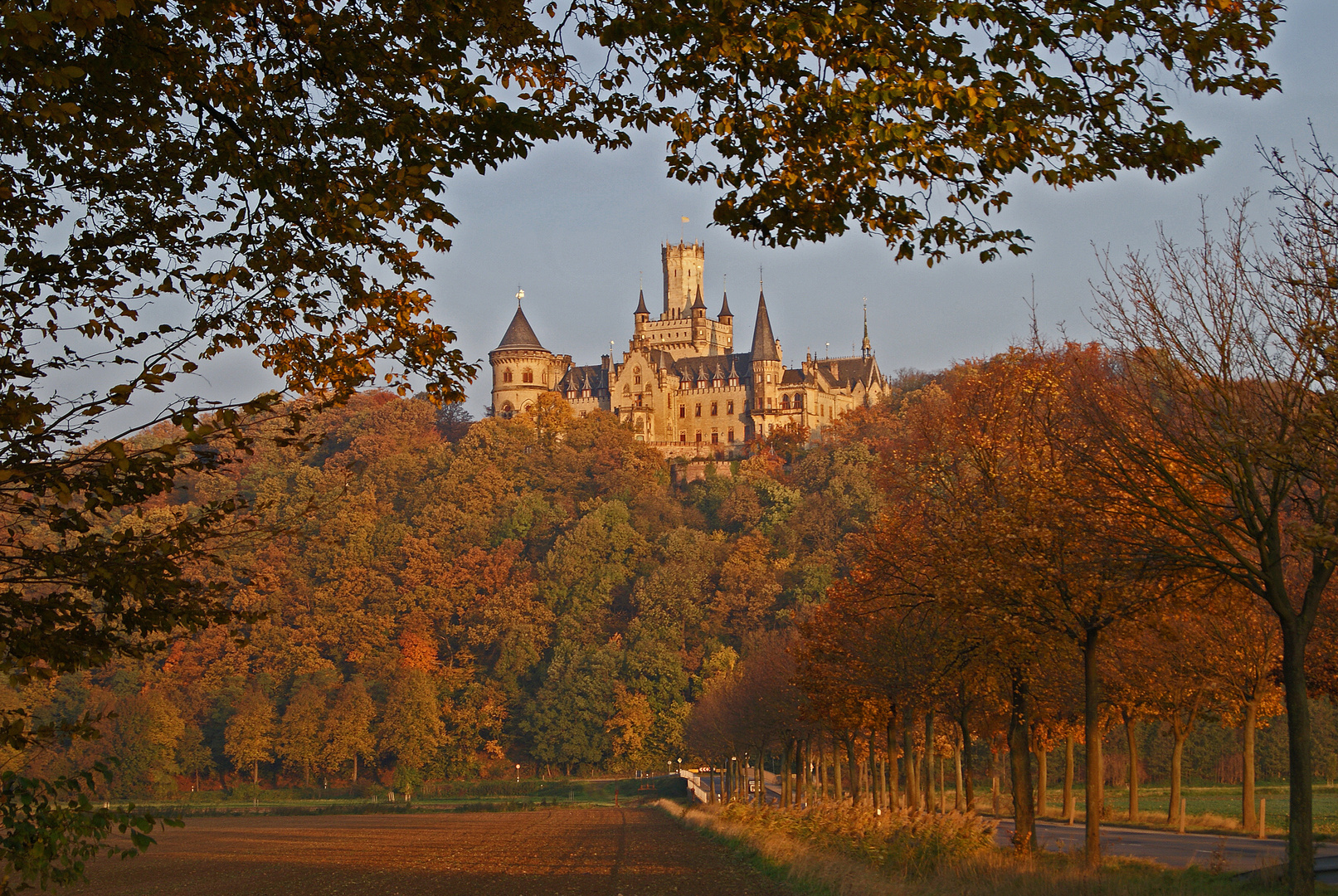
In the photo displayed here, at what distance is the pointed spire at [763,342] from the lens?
178625 millimetres

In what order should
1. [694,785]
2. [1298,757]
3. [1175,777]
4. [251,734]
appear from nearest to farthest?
[1298,757] < [1175,777] < [694,785] < [251,734]

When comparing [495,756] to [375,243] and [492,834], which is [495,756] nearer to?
[492,834]

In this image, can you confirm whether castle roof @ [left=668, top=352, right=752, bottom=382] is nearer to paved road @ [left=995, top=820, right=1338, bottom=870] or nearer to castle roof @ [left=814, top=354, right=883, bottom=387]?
castle roof @ [left=814, top=354, right=883, bottom=387]

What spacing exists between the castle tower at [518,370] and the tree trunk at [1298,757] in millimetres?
168064

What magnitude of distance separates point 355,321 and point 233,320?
1157mm

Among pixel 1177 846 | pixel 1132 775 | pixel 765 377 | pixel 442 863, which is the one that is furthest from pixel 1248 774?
pixel 765 377

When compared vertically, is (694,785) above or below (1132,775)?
below

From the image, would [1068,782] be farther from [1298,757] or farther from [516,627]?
[516,627]

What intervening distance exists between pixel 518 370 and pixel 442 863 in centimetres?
15081

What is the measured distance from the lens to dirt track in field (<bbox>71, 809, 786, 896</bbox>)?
27.5 m

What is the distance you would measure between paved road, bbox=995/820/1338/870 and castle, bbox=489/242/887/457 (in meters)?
132

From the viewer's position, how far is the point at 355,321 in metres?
11.3

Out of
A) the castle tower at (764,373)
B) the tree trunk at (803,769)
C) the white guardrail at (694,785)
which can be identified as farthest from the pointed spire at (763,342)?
the tree trunk at (803,769)

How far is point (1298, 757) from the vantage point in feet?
51.2
